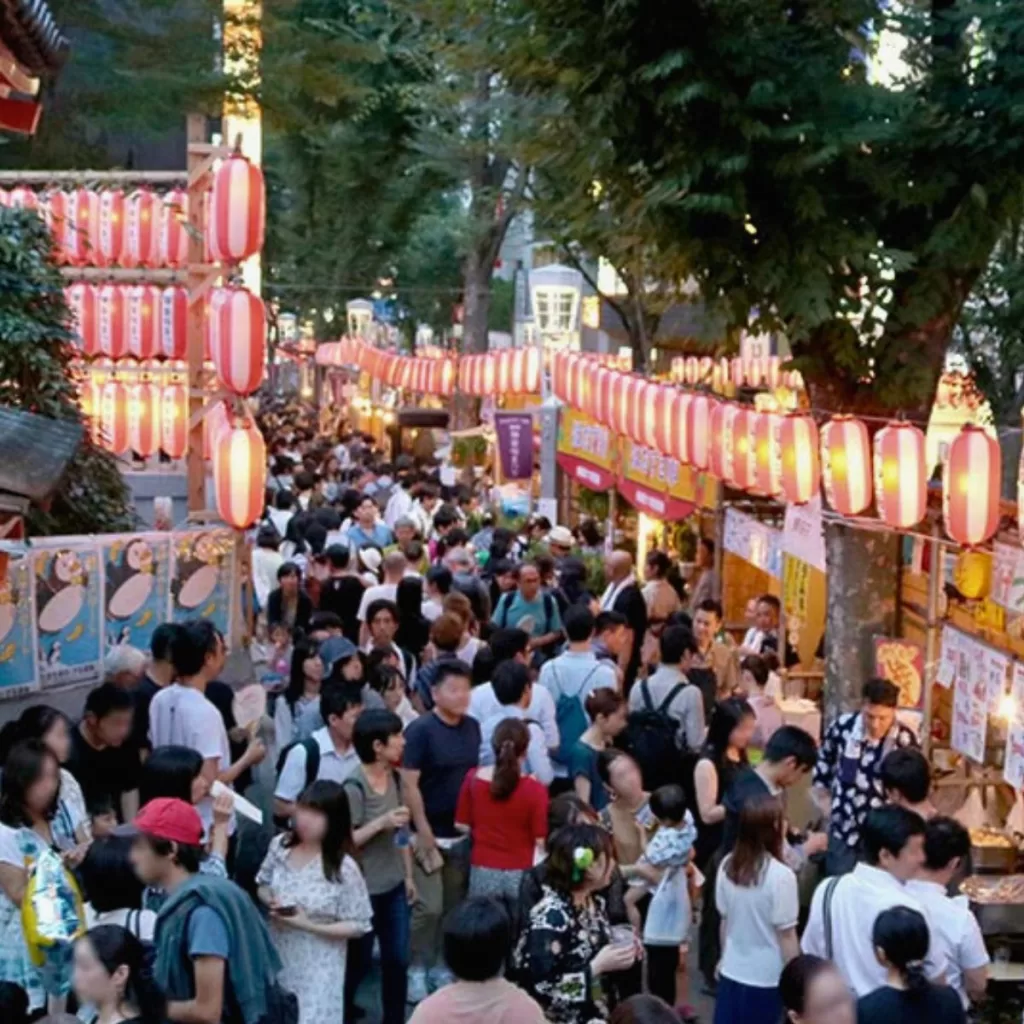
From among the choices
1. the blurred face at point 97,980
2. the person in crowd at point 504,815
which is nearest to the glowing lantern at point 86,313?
the person in crowd at point 504,815

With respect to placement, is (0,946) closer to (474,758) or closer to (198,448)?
(474,758)

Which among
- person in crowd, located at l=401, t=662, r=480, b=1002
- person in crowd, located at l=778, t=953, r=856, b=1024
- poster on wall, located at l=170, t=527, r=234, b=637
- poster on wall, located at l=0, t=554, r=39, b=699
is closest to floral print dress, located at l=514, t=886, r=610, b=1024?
person in crowd, located at l=778, t=953, r=856, b=1024

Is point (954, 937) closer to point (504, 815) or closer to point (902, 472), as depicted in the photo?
point (504, 815)

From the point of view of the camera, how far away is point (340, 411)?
2125 inches

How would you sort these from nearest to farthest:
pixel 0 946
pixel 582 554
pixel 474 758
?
pixel 0 946, pixel 474 758, pixel 582 554

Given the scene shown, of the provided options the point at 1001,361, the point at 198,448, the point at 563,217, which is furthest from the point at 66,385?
the point at 1001,361

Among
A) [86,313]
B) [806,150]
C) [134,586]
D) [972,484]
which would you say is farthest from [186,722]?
[86,313]

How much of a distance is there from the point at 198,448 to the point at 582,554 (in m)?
4.86

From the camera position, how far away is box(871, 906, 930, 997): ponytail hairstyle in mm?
5145

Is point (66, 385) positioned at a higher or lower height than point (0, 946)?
higher

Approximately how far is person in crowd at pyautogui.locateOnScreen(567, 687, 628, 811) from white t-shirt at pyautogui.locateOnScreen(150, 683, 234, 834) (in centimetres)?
189

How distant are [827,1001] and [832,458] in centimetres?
640

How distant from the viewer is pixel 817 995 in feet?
15.9

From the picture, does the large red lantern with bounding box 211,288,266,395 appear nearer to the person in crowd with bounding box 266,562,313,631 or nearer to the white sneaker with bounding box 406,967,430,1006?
the person in crowd with bounding box 266,562,313,631
